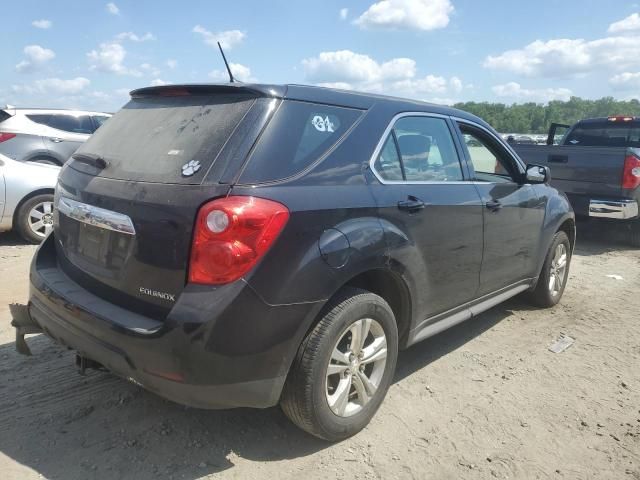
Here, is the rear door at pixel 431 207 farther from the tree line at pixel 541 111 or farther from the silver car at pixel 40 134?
the tree line at pixel 541 111

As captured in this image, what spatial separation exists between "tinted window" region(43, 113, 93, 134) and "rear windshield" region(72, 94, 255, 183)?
27.5 ft

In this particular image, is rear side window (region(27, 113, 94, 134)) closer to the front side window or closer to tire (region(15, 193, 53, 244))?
tire (region(15, 193, 53, 244))

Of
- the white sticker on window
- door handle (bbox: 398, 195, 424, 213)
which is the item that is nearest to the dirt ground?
door handle (bbox: 398, 195, 424, 213)

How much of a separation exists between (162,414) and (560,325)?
3.42m

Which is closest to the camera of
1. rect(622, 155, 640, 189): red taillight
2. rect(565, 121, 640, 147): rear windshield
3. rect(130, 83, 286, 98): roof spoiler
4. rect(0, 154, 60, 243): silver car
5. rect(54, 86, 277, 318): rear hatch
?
rect(54, 86, 277, 318): rear hatch

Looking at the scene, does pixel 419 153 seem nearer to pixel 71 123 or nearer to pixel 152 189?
pixel 152 189

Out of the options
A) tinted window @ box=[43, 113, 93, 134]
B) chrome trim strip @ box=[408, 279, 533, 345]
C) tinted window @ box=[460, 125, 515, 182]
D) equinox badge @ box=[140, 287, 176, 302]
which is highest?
tinted window @ box=[43, 113, 93, 134]

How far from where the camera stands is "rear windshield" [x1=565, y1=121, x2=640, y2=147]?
888cm

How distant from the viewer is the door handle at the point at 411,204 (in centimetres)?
300

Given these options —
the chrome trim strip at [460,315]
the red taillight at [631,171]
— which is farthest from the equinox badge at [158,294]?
the red taillight at [631,171]

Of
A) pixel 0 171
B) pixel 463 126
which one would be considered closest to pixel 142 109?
pixel 463 126

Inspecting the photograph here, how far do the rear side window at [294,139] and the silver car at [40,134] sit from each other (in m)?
7.93

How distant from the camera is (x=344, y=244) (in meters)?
2.59

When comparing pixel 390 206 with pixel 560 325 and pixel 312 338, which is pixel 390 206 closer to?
pixel 312 338
